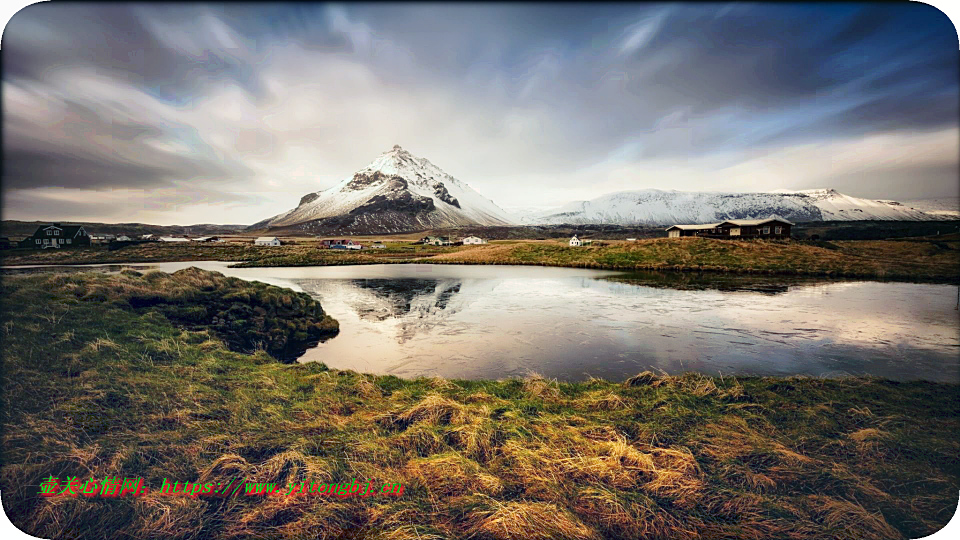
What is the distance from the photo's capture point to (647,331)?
556 inches

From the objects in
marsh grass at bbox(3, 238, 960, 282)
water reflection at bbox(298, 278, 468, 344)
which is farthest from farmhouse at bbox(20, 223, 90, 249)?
water reflection at bbox(298, 278, 468, 344)

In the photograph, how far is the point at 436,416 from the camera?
6.07m

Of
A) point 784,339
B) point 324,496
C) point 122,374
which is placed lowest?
point 784,339

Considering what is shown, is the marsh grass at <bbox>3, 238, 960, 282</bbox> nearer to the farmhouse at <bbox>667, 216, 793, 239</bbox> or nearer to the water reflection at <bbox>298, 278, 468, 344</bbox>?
the water reflection at <bbox>298, 278, 468, 344</bbox>

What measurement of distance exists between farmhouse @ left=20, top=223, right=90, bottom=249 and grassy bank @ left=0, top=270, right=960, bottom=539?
3.00 meters

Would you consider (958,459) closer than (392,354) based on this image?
Yes

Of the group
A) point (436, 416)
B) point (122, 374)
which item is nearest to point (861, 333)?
point (436, 416)

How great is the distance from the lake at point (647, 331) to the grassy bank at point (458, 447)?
2249mm

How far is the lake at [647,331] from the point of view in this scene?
1020 cm

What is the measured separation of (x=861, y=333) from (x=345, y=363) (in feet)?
63.1

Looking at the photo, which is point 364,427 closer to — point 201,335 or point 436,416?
point 436,416

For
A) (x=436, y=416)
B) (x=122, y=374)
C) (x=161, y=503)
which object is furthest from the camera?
(x=122, y=374)

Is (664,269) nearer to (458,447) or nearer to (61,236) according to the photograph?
(458,447)

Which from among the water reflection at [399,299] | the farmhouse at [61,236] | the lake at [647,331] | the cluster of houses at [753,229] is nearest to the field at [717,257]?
the lake at [647,331]
